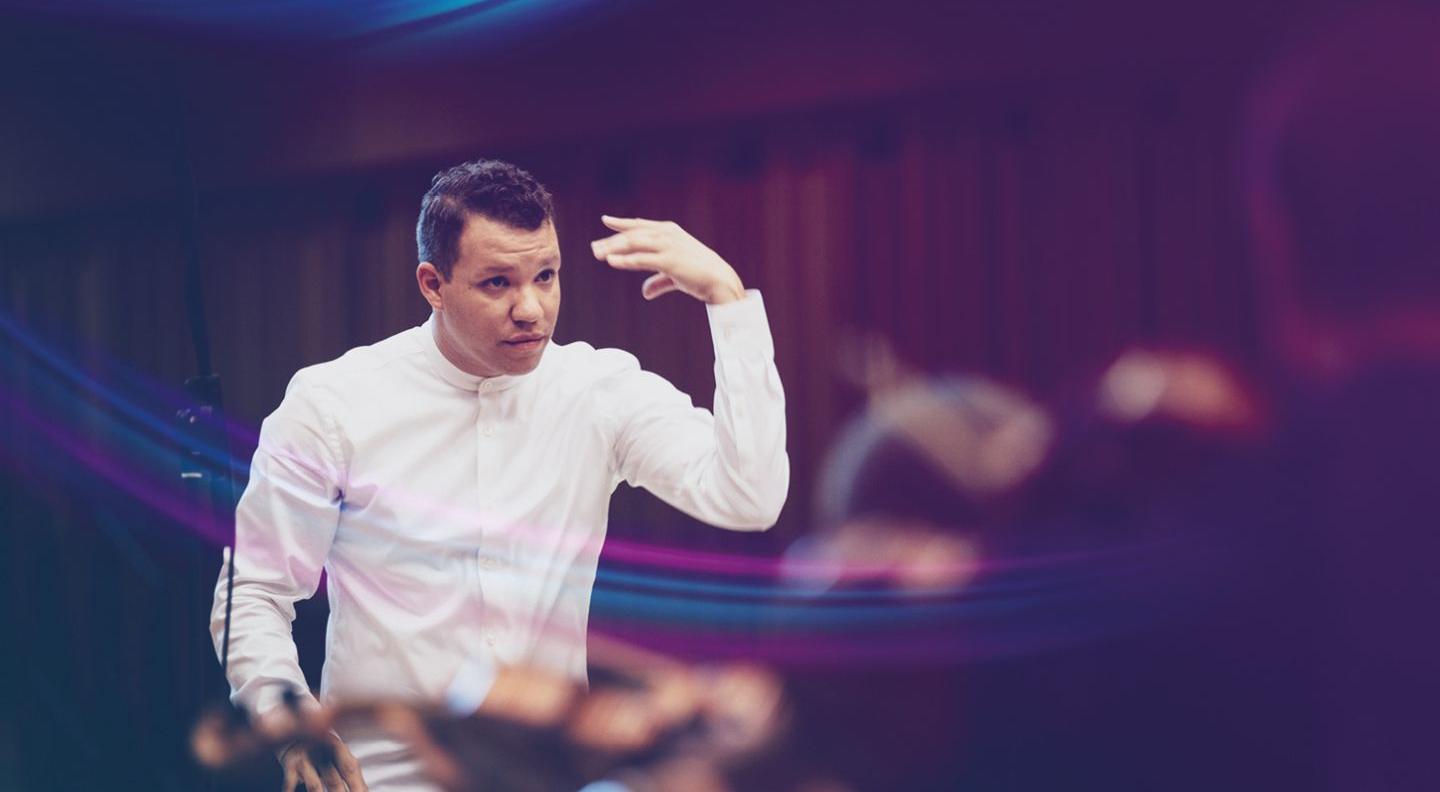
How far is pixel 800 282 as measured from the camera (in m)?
3.11

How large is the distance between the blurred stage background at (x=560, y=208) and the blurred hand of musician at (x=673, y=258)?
2.45 feet

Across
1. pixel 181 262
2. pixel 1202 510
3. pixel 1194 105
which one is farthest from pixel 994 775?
pixel 181 262

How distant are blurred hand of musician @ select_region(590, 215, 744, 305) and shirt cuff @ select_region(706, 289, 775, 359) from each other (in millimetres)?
19

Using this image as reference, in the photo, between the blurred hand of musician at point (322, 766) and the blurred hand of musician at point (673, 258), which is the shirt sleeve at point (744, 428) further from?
the blurred hand of musician at point (322, 766)

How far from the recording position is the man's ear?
183cm

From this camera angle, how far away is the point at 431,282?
1.85 metres

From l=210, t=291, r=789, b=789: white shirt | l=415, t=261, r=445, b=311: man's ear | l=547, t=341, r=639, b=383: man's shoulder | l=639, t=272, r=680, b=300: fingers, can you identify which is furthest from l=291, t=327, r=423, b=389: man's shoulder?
l=639, t=272, r=680, b=300: fingers

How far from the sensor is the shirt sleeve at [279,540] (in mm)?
1627

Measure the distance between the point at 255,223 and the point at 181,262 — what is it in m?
0.50

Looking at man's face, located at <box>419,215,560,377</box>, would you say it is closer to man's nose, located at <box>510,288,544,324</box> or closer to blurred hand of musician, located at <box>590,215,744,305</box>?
man's nose, located at <box>510,288,544,324</box>

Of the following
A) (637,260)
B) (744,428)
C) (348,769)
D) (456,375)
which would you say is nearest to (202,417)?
(456,375)

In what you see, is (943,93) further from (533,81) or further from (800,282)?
(533,81)

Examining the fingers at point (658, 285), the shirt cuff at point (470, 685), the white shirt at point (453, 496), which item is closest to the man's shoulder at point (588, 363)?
the white shirt at point (453, 496)

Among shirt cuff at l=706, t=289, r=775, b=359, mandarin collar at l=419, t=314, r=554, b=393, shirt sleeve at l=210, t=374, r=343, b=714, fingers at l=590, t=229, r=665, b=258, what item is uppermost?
fingers at l=590, t=229, r=665, b=258
